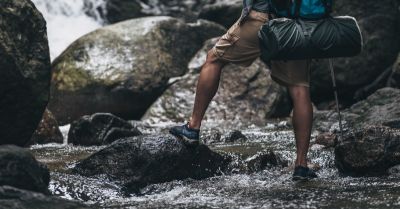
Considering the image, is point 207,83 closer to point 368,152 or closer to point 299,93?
point 299,93

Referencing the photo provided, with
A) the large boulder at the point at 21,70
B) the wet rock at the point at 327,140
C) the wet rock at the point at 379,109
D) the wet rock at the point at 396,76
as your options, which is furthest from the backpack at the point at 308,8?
the wet rock at the point at 396,76

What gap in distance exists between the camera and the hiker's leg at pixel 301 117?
18.8 ft

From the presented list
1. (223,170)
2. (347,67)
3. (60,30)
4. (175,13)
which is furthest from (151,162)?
(175,13)

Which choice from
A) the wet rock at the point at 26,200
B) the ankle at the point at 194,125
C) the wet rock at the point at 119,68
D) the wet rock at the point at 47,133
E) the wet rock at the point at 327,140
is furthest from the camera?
the wet rock at the point at 119,68

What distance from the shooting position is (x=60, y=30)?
17141 mm

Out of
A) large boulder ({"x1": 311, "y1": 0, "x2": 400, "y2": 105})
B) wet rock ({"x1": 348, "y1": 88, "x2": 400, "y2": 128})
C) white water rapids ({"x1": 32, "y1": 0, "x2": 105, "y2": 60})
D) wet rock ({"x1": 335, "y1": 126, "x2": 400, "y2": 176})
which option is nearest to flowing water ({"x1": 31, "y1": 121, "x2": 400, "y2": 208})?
wet rock ({"x1": 335, "y1": 126, "x2": 400, "y2": 176})

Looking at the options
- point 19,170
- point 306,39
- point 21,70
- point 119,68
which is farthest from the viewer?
point 119,68

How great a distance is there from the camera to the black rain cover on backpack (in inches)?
215

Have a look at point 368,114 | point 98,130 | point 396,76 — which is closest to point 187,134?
point 98,130

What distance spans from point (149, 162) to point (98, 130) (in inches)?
122

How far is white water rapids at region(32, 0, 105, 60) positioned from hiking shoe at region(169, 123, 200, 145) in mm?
11269

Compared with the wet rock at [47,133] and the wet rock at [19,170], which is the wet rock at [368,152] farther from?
the wet rock at [47,133]

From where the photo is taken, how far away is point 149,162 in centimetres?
600

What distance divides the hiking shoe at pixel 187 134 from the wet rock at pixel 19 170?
4.97 feet
